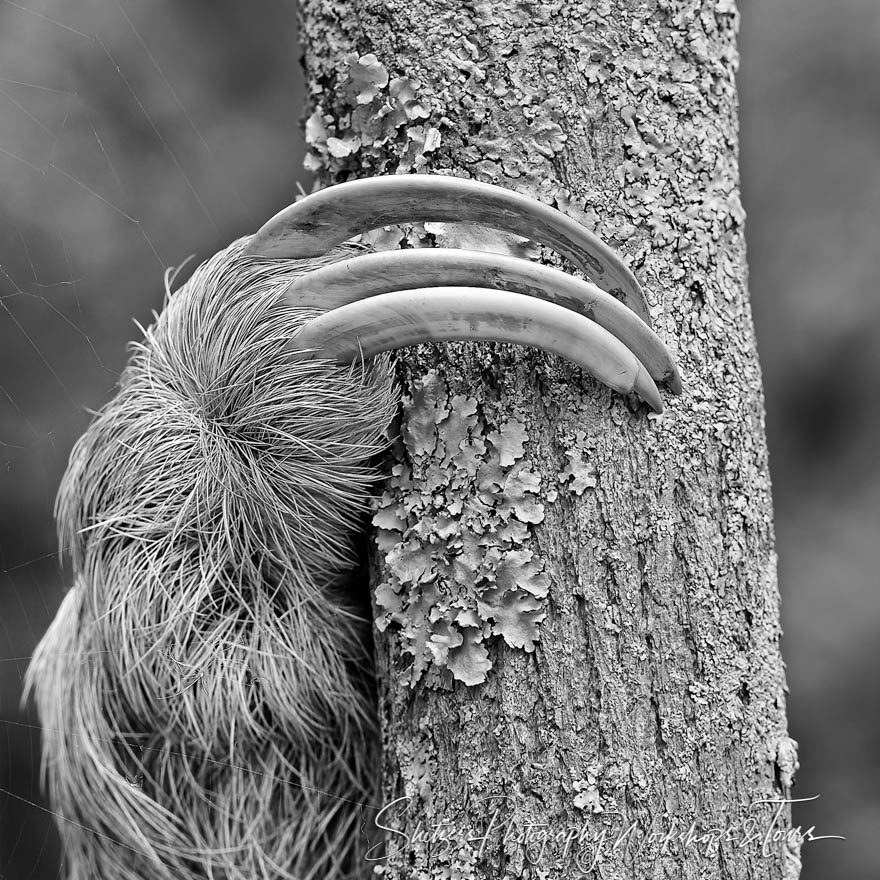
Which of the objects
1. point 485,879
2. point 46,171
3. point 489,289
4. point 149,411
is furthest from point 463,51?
point 485,879

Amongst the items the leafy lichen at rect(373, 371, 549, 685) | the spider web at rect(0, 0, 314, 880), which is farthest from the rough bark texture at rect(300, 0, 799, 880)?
the spider web at rect(0, 0, 314, 880)

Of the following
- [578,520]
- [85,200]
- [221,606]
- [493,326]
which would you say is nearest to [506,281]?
[493,326]

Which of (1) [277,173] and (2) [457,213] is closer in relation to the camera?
(2) [457,213]

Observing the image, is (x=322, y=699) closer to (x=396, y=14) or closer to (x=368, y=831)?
(x=368, y=831)

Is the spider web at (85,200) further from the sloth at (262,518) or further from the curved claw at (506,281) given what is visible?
the curved claw at (506,281)

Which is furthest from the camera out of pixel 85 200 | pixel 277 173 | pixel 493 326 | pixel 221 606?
pixel 277 173

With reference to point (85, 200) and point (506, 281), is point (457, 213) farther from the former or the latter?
point (85, 200)
